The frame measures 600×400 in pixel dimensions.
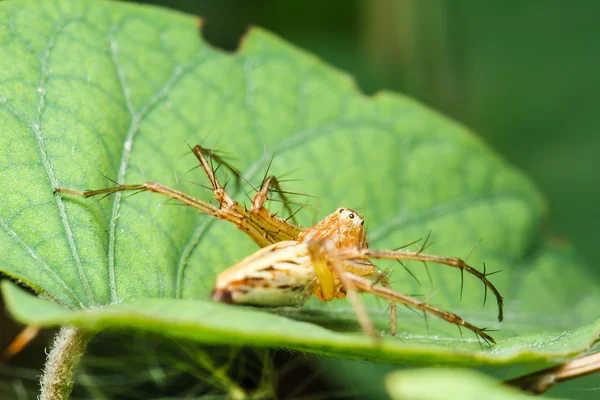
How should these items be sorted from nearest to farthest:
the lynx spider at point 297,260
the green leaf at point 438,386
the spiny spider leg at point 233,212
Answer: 1. the green leaf at point 438,386
2. the lynx spider at point 297,260
3. the spiny spider leg at point 233,212

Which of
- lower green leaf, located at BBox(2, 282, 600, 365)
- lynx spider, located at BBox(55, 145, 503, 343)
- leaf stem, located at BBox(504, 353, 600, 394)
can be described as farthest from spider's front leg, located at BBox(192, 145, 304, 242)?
leaf stem, located at BBox(504, 353, 600, 394)

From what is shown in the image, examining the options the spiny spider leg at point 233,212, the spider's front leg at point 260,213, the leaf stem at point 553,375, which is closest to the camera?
the leaf stem at point 553,375

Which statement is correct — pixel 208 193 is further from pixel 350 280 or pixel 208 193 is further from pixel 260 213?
pixel 350 280

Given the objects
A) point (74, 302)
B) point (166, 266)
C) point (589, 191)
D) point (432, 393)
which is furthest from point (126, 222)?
point (589, 191)

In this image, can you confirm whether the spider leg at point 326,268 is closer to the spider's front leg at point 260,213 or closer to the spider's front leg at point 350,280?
the spider's front leg at point 350,280

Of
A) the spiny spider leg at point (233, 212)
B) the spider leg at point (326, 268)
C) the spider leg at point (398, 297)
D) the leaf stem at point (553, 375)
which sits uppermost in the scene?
the spiny spider leg at point (233, 212)

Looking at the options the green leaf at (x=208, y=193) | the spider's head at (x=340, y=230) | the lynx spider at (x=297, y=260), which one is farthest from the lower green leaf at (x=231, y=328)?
the spider's head at (x=340, y=230)

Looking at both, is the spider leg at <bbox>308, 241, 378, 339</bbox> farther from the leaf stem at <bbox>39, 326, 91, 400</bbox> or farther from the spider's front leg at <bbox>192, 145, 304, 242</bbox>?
the leaf stem at <bbox>39, 326, 91, 400</bbox>

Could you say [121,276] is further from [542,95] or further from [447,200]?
[542,95]
